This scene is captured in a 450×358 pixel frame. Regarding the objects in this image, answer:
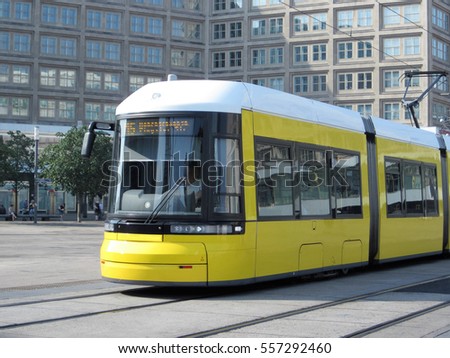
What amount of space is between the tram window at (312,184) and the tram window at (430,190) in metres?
5.24

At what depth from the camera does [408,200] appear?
17.5 metres

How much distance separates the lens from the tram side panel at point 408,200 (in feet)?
53.6

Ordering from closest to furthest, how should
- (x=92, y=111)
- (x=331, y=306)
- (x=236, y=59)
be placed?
(x=331, y=306) < (x=92, y=111) < (x=236, y=59)

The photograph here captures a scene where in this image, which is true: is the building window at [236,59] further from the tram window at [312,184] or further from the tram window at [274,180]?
the tram window at [274,180]

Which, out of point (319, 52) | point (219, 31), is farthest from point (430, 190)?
point (219, 31)

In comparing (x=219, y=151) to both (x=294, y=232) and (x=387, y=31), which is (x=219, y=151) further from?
(x=387, y=31)

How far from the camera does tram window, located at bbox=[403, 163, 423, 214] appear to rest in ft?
57.3

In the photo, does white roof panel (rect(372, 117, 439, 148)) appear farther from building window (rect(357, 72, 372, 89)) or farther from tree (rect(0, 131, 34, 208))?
building window (rect(357, 72, 372, 89))

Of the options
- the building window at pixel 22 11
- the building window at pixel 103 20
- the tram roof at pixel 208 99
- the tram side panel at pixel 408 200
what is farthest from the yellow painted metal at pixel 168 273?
the building window at pixel 103 20

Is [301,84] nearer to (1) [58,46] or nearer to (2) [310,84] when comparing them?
(2) [310,84]

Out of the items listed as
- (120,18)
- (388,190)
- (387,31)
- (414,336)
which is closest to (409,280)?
(388,190)

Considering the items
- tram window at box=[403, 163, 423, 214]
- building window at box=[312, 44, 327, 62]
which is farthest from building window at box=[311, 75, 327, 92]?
tram window at box=[403, 163, 423, 214]

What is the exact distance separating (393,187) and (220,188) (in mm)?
6534

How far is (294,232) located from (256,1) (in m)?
77.0
